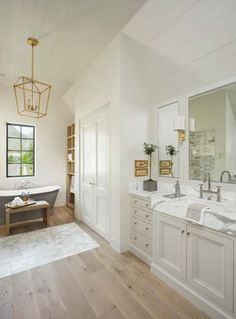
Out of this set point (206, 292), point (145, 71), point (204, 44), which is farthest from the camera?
point (145, 71)

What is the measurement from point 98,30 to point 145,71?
2.82 feet

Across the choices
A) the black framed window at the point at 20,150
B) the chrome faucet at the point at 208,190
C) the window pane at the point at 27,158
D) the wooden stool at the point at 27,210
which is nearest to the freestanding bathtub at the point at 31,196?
the wooden stool at the point at 27,210

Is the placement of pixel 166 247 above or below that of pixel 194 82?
below

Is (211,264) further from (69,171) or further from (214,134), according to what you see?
(69,171)

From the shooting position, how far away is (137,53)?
258cm

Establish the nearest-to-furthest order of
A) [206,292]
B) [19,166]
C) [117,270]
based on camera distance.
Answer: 1. [206,292]
2. [117,270]
3. [19,166]

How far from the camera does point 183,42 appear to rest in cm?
204

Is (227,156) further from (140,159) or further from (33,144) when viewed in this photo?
(33,144)

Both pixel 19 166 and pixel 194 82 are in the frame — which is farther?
pixel 19 166

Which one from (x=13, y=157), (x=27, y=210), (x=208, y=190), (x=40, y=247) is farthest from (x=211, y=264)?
(x=13, y=157)

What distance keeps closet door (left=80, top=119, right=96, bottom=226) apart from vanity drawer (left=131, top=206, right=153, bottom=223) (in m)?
1.11

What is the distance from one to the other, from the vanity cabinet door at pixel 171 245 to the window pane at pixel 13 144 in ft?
13.7

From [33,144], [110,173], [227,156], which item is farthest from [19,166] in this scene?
[227,156]

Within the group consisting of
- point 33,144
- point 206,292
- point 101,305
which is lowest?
point 101,305
